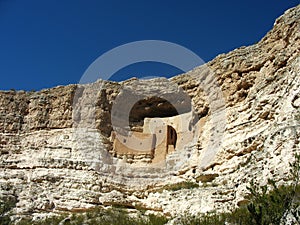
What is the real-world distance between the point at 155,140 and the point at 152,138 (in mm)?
205

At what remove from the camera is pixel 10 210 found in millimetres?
20609

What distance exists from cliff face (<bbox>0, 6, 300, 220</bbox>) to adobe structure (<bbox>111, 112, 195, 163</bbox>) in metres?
0.70

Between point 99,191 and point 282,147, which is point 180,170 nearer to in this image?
point 99,191

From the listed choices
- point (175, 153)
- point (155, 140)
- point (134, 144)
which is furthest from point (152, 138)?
point (175, 153)

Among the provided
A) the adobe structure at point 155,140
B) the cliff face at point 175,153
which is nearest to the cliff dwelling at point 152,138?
the adobe structure at point 155,140

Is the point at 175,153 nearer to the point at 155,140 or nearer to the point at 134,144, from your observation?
the point at 155,140

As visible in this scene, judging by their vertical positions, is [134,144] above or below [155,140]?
below

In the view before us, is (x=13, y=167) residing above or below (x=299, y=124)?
above

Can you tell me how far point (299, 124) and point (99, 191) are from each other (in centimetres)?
1045

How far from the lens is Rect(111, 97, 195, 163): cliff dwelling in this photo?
2480 cm

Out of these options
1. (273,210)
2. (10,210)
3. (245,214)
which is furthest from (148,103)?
(273,210)

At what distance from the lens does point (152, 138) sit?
84.2 ft

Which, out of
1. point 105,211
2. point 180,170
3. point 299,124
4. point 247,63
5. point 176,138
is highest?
point 247,63

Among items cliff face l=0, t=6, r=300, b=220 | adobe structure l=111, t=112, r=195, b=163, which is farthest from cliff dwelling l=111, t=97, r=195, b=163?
cliff face l=0, t=6, r=300, b=220
